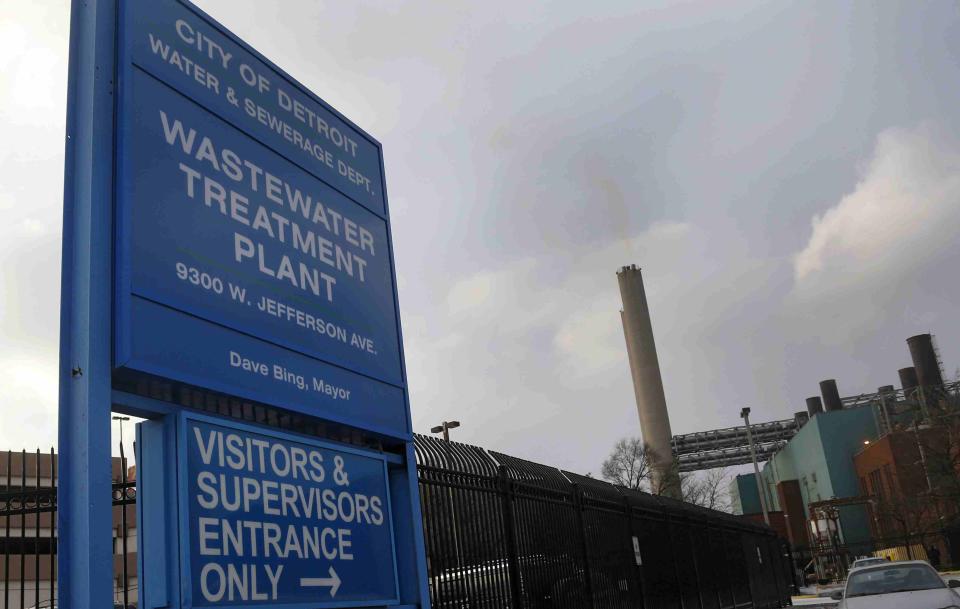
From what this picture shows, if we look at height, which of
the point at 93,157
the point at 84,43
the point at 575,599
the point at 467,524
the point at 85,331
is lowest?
the point at 575,599

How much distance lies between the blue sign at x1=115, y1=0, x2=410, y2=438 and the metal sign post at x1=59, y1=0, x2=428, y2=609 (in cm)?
1

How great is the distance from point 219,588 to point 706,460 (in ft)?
269

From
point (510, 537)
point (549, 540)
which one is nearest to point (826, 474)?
point (549, 540)

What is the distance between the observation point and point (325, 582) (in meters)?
4.58

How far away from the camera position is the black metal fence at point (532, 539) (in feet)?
27.8

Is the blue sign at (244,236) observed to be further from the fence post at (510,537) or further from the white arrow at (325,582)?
the fence post at (510,537)

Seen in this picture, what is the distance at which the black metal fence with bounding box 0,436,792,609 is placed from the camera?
8484 mm

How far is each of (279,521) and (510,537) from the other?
6.20 metres

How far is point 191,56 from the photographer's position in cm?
486

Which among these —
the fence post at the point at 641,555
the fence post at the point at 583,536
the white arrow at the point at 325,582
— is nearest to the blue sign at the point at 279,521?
the white arrow at the point at 325,582

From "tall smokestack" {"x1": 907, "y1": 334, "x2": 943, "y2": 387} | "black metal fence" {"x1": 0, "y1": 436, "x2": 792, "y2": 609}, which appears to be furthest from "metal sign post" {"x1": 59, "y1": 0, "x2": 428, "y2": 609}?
"tall smokestack" {"x1": 907, "y1": 334, "x2": 943, "y2": 387}

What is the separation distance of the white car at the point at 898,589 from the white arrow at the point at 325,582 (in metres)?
8.16

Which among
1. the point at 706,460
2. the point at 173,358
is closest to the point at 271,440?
the point at 173,358

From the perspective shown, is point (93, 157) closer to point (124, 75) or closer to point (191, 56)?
point (124, 75)
